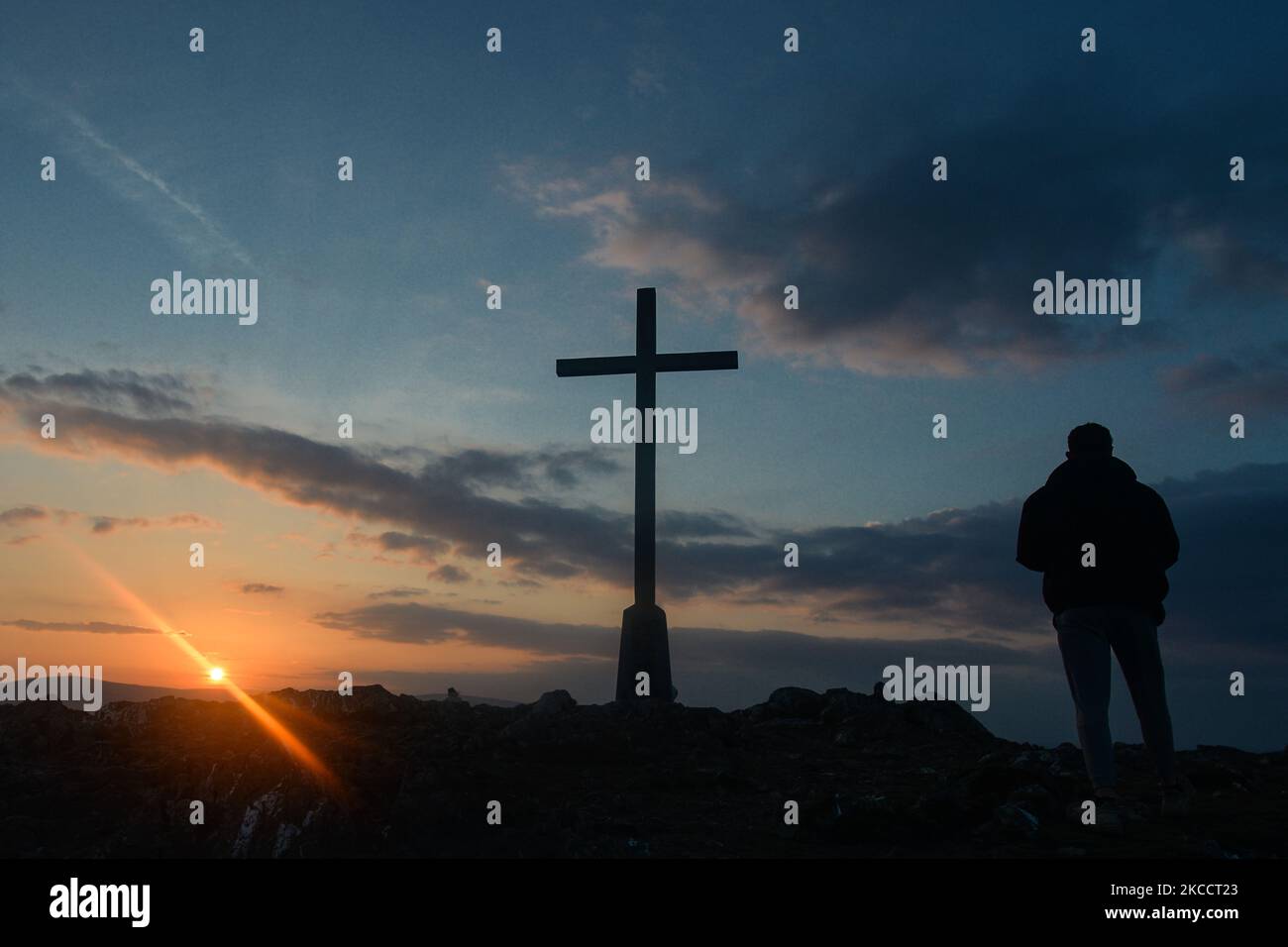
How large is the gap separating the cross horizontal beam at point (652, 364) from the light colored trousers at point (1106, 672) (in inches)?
368

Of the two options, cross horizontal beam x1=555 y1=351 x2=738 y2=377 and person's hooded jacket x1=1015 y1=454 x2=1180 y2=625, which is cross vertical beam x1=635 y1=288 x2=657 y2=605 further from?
person's hooded jacket x1=1015 y1=454 x2=1180 y2=625

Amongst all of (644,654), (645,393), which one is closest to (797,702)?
(644,654)

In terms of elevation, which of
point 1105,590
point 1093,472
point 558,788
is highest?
point 1093,472

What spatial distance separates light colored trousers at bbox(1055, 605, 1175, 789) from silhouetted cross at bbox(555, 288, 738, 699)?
27.6 feet

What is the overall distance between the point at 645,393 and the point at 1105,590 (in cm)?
985

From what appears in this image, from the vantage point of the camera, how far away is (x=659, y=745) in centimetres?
1295

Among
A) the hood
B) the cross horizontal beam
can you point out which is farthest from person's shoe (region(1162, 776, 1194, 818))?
the cross horizontal beam

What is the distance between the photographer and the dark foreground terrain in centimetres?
905

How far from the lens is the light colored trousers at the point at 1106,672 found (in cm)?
861

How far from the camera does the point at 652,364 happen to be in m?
17.6
